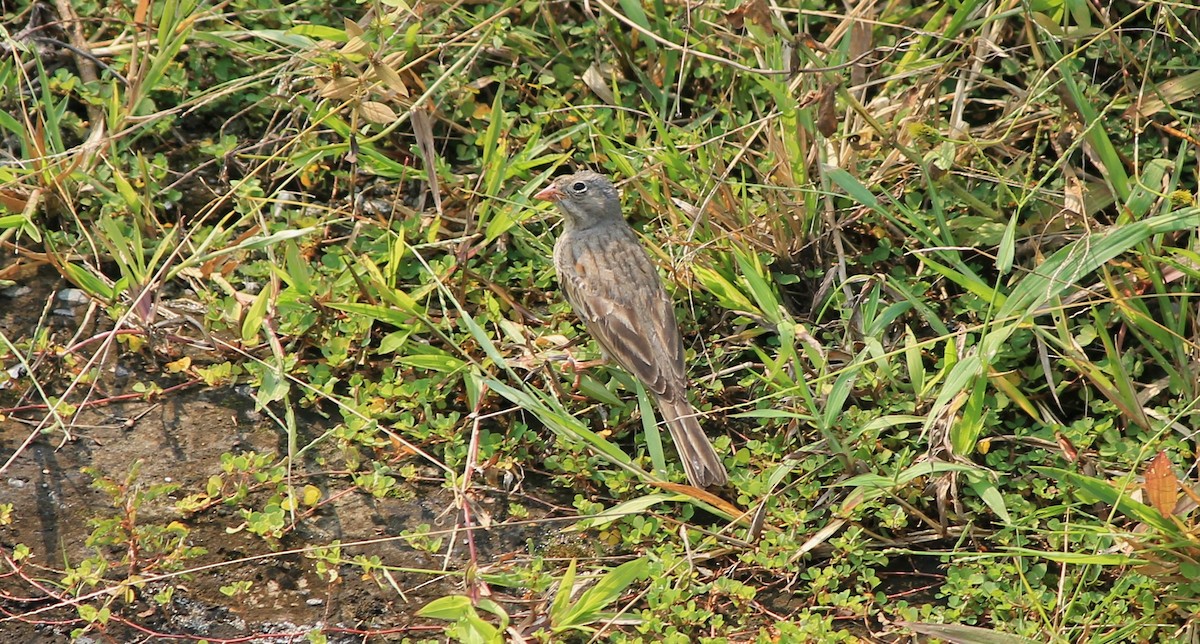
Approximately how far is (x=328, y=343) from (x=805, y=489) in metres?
2.04

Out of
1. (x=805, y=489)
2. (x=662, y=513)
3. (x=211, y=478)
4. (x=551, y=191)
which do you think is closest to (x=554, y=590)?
(x=662, y=513)

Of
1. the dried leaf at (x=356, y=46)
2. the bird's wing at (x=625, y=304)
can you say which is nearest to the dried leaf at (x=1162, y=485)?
the bird's wing at (x=625, y=304)

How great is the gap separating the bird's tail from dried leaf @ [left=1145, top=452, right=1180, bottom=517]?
1487 mm

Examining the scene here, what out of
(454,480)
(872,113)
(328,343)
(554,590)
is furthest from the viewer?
(872,113)

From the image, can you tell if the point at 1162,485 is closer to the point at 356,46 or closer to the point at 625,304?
the point at 625,304

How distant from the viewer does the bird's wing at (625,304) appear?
18.0 ft

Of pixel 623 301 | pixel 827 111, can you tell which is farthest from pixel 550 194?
pixel 827 111

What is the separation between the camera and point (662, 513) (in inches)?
202

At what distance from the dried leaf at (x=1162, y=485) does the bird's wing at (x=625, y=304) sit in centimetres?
179

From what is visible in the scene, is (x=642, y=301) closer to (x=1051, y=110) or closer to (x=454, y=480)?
(x=454, y=480)

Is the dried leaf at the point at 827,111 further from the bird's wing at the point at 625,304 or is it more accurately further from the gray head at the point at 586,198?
the gray head at the point at 586,198

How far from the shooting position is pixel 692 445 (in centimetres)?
520

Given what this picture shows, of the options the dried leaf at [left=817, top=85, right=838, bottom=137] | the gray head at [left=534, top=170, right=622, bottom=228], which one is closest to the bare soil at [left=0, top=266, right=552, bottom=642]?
the gray head at [left=534, top=170, right=622, bottom=228]

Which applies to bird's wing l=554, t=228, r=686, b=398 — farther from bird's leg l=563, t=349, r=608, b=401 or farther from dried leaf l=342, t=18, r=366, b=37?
dried leaf l=342, t=18, r=366, b=37
